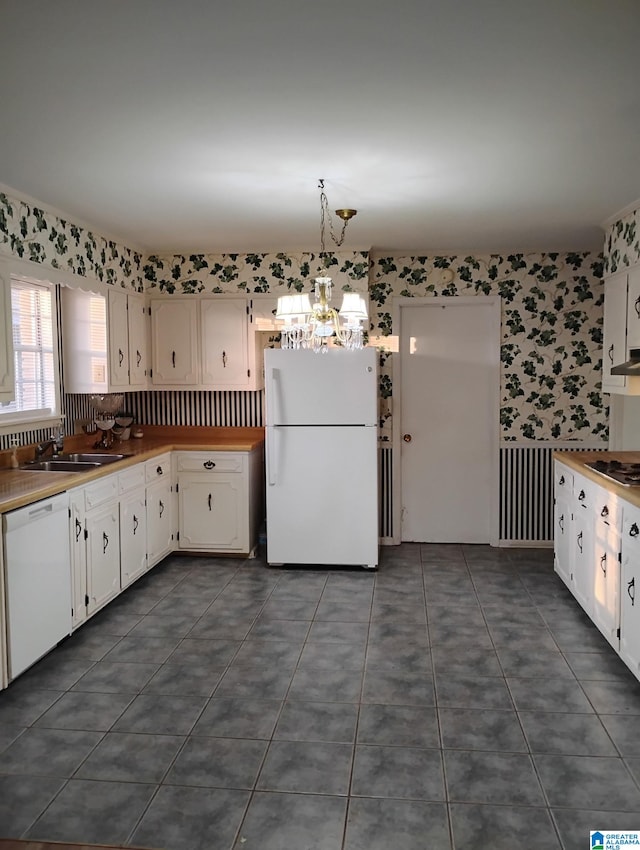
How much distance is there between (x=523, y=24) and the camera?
1.95 m

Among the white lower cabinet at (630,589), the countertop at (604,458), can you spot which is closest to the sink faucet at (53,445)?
the countertop at (604,458)

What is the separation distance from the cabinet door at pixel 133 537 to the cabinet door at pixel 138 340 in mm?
1080

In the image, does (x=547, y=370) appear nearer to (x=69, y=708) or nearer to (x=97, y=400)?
(x=97, y=400)

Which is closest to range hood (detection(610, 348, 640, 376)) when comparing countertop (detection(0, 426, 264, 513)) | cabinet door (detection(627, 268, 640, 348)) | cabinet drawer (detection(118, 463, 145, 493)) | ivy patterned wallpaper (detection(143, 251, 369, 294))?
cabinet door (detection(627, 268, 640, 348))

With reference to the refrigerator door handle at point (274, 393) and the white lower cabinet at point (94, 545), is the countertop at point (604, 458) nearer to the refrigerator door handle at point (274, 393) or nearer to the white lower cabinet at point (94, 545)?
the refrigerator door handle at point (274, 393)

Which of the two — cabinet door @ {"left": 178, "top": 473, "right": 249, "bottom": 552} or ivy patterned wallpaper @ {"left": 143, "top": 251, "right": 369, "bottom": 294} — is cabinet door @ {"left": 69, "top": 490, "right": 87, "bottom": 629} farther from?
ivy patterned wallpaper @ {"left": 143, "top": 251, "right": 369, "bottom": 294}

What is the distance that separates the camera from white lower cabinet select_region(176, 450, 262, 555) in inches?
205

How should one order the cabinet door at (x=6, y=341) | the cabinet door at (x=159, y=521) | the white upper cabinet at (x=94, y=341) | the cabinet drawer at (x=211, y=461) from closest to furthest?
1. the cabinet door at (x=6, y=341)
2. the white upper cabinet at (x=94, y=341)
3. the cabinet door at (x=159, y=521)
4. the cabinet drawer at (x=211, y=461)

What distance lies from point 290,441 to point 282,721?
2359 millimetres

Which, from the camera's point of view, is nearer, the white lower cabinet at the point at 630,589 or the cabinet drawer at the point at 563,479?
the white lower cabinet at the point at 630,589

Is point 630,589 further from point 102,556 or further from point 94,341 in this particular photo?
point 94,341

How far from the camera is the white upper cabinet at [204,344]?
5461 millimetres

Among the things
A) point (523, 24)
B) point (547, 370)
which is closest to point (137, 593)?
point (547, 370)

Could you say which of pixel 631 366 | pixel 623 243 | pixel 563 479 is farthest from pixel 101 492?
pixel 623 243
